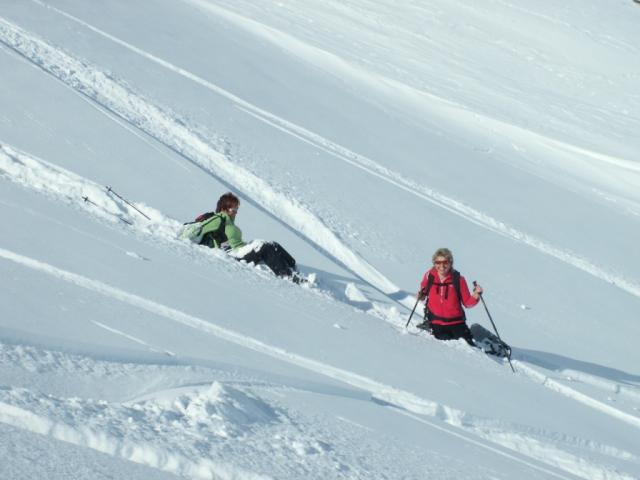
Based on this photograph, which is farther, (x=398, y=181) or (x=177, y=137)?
(x=398, y=181)

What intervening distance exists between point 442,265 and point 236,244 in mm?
1586

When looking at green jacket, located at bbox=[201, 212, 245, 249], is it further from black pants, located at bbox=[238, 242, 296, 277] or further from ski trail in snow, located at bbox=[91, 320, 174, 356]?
ski trail in snow, located at bbox=[91, 320, 174, 356]

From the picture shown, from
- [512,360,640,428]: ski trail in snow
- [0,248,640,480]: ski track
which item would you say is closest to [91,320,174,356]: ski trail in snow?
[0,248,640,480]: ski track

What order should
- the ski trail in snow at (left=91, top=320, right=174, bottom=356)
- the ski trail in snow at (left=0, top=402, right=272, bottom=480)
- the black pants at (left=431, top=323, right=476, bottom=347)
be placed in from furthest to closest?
the black pants at (left=431, top=323, right=476, bottom=347) → the ski trail in snow at (left=91, top=320, right=174, bottom=356) → the ski trail in snow at (left=0, top=402, right=272, bottom=480)

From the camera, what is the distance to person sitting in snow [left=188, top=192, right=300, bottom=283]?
269 inches

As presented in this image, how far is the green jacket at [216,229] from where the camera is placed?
22.8 feet

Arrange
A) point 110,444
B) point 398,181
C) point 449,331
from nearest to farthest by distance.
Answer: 1. point 110,444
2. point 449,331
3. point 398,181

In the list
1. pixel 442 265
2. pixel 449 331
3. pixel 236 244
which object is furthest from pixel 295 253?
pixel 449 331

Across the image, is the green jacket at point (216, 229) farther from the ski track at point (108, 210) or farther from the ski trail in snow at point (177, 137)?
the ski trail in snow at point (177, 137)

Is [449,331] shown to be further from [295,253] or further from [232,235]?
[232,235]

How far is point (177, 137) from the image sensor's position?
10.5 m

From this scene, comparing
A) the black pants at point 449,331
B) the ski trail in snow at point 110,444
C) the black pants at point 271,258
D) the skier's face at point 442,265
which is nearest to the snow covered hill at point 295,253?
the ski trail in snow at point 110,444

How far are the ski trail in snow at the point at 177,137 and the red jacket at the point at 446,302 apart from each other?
982 millimetres

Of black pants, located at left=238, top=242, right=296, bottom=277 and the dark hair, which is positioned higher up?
the dark hair
